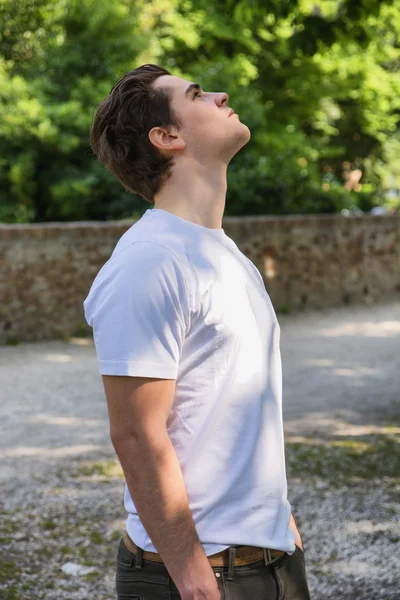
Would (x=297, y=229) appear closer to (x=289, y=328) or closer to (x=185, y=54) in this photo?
(x=289, y=328)

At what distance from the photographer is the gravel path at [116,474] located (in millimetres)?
3629

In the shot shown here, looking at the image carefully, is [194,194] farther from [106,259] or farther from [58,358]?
[106,259]

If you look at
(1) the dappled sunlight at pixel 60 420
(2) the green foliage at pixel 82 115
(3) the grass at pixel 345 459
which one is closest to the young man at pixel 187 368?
(3) the grass at pixel 345 459

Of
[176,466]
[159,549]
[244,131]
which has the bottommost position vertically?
[159,549]

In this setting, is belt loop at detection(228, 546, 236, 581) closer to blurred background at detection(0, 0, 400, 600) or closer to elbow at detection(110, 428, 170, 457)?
elbow at detection(110, 428, 170, 457)

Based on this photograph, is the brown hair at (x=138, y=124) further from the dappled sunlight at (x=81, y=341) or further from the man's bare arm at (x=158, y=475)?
the dappled sunlight at (x=81, y=341)

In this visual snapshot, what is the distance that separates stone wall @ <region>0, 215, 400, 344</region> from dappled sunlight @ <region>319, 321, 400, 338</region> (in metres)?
1.06

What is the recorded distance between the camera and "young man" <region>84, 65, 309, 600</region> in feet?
4.94

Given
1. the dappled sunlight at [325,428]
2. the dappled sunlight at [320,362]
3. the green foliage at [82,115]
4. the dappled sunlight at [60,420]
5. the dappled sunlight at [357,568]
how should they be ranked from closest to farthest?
the dappled sunlight at [357,568] < the dappled sunlight at [325,428] < the dappled sunlight at [60,420] < the dappled sunlight at [320,362] < the green foliage at [82,115]

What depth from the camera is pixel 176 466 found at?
1535mm

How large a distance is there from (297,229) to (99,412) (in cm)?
534

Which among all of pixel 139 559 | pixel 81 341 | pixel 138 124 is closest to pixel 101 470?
pixel 139 559

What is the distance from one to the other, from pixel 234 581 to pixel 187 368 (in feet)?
1.31

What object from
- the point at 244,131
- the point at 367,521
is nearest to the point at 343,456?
the point at 367,521
